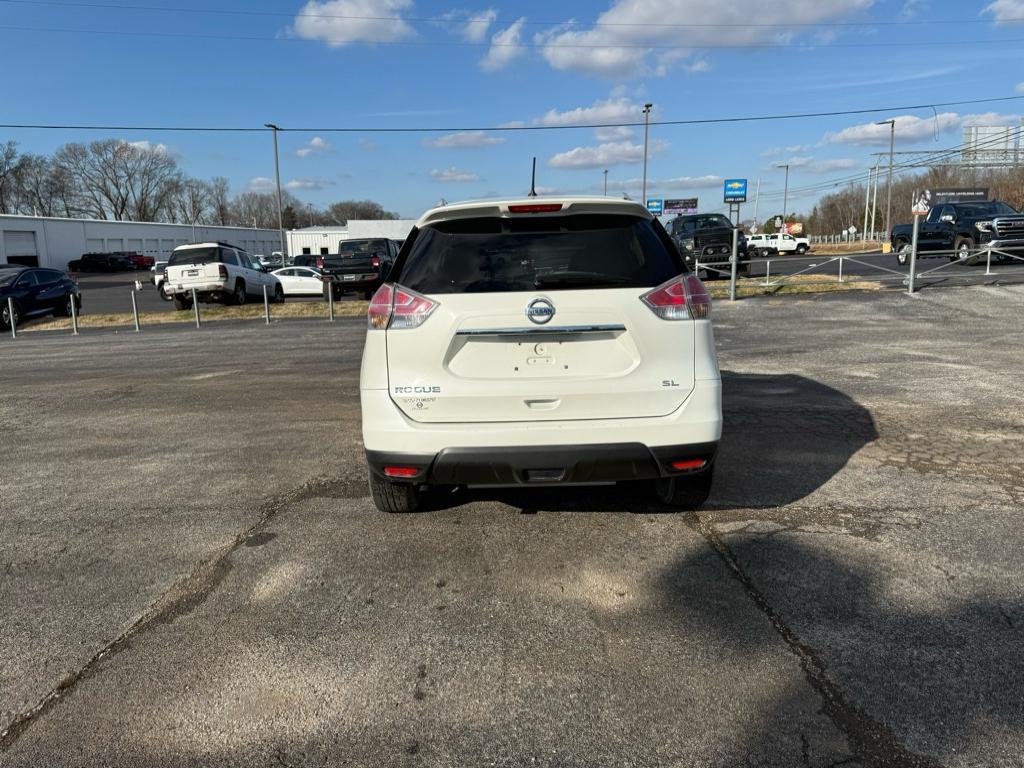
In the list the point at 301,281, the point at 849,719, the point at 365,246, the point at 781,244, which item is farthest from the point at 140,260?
the point at 849,719

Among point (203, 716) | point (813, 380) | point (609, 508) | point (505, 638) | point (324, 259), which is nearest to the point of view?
point (203, 716)

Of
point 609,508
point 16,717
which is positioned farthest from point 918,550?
point 16,717

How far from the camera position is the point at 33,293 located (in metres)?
21.4

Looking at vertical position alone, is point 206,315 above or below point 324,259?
below

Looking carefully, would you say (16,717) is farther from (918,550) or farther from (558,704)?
(918,550)

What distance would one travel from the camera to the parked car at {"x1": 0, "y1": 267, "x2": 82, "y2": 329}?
2038cm

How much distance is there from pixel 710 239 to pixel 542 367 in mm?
19252

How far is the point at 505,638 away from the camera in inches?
Answer: 119

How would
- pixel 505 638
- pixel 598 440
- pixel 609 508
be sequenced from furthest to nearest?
pixel 609 508 → pixel 598 440 → pixel 505 638

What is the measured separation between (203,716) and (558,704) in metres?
1.26

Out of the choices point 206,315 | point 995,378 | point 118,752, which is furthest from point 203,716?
Answer: point 206,315

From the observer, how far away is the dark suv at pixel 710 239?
20.9m

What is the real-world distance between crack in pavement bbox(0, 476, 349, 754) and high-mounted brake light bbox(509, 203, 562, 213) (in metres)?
2.33

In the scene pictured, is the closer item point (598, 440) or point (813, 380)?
point (598, 440)
